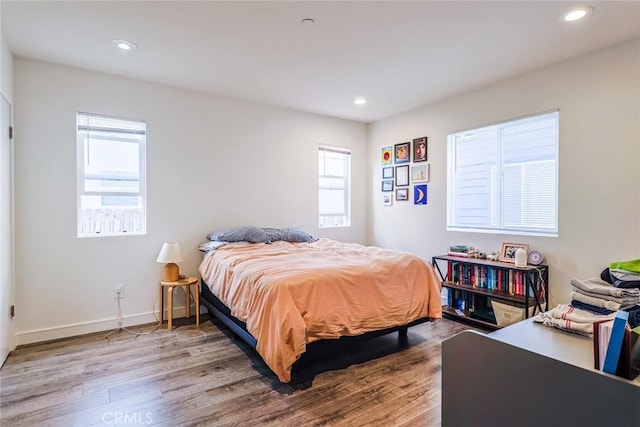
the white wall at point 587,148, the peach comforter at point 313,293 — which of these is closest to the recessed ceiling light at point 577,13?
the white wall at point 587,148

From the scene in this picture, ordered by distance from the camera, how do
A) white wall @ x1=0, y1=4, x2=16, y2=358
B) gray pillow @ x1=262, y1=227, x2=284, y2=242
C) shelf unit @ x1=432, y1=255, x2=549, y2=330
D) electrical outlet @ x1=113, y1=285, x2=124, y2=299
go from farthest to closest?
gray pillow @ x1=262, y1=227, x2=284, y2=242, electrical outlet @ x1=113, y1=285, x2=124, y2=299, shelf unit @ x1=432, y1=255, x2=549, y2=330, white wall @ x1=0, y1=4, x2=16, y2=358

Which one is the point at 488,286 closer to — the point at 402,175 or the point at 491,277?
the point at 491,277

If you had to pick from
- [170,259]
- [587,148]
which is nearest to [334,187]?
[170,259]

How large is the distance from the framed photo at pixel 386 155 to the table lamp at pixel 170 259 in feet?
10.2

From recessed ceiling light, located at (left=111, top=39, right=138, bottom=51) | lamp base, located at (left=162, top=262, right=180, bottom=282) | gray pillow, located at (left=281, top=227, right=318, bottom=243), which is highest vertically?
recessed ceiling light, located at (left=111, top=39, right=138, bottom=51)

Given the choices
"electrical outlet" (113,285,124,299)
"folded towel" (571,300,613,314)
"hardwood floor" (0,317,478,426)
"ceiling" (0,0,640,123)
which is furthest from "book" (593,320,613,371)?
"electrical outlet" (113,285,124,299)

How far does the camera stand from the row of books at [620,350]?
93 centimetres

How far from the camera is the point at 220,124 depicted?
400 centimetres

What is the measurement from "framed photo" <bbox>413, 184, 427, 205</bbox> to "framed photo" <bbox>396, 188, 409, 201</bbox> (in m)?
0.14

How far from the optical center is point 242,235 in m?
3.66

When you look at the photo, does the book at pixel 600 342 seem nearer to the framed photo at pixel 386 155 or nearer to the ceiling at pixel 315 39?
the ceiling at pixel 315 39

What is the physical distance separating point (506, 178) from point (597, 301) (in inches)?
85.1

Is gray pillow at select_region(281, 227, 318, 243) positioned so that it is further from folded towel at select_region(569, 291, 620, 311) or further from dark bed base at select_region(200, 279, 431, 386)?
folded towel at select_region(569, 291, 620, 311)

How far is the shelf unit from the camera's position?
3121mm
